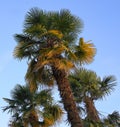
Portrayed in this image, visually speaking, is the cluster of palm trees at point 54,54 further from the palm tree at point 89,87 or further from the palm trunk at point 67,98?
the palm tree at point 89,87

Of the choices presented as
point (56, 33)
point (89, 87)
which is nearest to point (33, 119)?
point (89, 87)

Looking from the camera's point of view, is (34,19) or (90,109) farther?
(90,109)

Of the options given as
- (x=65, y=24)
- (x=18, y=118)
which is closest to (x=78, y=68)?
(x=65, y=24)

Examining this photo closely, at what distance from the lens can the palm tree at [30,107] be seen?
68.3ft

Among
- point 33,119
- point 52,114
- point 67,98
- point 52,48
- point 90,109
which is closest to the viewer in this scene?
point 67,98

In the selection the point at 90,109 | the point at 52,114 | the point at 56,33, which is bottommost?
the point at 52,114

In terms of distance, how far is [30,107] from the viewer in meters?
22.4

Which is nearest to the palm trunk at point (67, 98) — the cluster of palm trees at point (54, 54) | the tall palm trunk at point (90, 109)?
the cluster of palm trees at point (54, 54)

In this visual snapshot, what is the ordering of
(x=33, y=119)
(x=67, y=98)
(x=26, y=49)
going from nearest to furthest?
(x=67, y=98) → (x=26, y=49) → (x=33, y=119)

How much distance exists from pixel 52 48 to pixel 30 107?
627 centimetres

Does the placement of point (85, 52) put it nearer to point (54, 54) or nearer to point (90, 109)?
point (54, 54)

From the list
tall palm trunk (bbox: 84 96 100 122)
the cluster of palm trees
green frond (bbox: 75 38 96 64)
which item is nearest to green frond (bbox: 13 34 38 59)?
the cluster of palm trees

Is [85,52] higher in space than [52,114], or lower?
higher

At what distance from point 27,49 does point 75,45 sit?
222 centimetres
